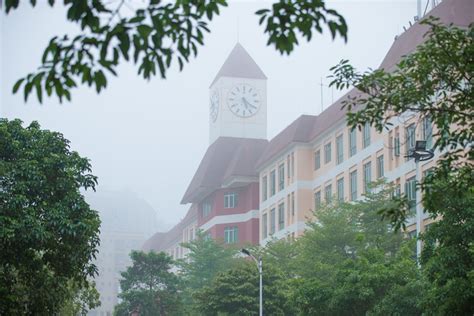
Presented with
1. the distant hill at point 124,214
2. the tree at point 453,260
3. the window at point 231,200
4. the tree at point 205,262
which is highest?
the distant hill at point 124,214

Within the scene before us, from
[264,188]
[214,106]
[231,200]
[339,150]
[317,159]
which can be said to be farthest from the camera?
[214,106]

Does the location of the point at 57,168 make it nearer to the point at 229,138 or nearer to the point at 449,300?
the point at 449,300

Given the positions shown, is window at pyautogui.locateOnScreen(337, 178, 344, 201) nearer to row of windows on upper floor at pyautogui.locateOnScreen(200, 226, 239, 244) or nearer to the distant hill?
row of windows on upper floor at pyautogui.locateOnScreen(200, 226, 239, 244)

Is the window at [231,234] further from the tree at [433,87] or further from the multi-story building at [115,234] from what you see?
the multi-story building at [115,234]

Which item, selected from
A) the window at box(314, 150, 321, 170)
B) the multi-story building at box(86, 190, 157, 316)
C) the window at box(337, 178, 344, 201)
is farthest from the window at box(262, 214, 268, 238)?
the multi-story building at box(86, 190, 157, 316)

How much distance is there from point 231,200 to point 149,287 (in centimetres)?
1609

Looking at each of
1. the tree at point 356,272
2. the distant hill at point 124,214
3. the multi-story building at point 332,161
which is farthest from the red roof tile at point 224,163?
the distant hill at point 124,214

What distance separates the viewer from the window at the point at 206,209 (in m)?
71.6

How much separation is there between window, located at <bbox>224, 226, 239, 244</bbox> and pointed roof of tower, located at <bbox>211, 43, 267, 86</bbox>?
1183 centimetres

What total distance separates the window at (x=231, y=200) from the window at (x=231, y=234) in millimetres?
1444

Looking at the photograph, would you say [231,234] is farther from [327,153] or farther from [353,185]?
[353,185]

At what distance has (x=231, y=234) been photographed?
2665 inches

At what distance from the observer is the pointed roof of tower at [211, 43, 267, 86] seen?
2904 inches

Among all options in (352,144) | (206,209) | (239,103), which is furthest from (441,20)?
(206,209)
